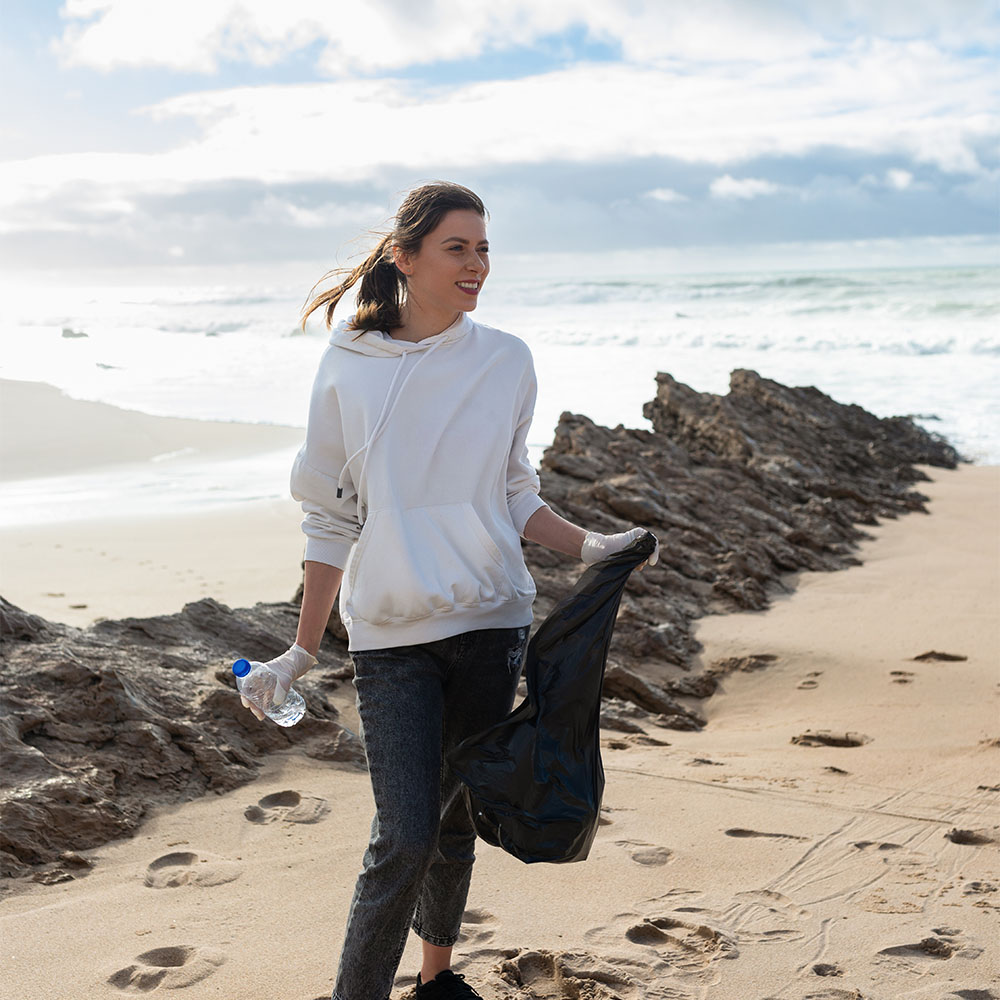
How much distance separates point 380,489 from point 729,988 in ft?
5.11

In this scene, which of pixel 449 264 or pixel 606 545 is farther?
pixel 606 545

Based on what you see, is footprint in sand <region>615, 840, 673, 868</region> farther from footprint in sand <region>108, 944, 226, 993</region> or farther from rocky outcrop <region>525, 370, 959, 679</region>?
rocky outcrop <region>525, 370, 959, 679</region>

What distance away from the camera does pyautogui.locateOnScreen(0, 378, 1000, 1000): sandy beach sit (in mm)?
2838

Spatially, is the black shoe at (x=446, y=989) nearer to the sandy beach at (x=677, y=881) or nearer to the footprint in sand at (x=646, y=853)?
the sandy beach at (x=677, y=881)

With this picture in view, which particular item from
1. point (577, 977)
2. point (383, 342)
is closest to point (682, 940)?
point (577, 977)

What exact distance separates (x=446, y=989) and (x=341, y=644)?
2.88 meters

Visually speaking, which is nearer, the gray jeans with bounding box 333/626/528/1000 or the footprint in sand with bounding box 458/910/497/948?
the gray jeans with bounding box 333/626/528/1000

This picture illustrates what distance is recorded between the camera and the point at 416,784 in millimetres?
2277

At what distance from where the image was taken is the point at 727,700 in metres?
5.80

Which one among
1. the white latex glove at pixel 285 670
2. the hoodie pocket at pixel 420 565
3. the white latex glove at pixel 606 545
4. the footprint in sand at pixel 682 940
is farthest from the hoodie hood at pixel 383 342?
the footprint in sand at pixel 682 940

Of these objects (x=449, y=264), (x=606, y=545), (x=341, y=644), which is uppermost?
(x=449, y=264)

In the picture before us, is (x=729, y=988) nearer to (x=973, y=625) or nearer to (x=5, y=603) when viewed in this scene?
(x=5, y=603)

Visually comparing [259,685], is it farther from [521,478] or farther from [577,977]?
[577,977]

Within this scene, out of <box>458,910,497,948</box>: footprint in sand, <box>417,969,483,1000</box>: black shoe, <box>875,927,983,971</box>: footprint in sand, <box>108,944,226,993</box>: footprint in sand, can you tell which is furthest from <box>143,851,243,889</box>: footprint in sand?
<box>875,927,983,971</box>: footprint in sand
